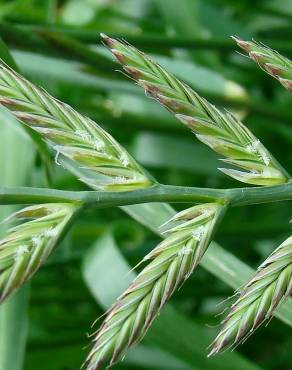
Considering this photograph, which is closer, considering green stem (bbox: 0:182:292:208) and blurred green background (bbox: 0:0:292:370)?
green stem (bbox: 0:182:292:208)

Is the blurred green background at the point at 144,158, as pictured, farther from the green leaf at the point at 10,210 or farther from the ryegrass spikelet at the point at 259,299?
the ryegrass spikelet at the point at 259,299

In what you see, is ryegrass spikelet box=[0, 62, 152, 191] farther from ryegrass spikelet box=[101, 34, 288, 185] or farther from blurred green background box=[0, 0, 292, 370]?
blurred green background box=[0, 0, 292, 370]

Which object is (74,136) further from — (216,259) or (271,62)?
(216,259)

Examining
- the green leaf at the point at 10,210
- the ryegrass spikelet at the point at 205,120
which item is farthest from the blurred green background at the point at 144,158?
the ryegrass spikelet at the point at 205,120

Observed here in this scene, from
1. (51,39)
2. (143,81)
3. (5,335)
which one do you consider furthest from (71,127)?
(51,39)

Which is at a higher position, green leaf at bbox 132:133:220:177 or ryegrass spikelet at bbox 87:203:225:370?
ryegrass spikelet at bbox 87:203:225:370

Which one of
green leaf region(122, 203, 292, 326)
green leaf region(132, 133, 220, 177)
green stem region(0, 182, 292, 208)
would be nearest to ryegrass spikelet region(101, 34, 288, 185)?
green stem region(0, 182, 292, 208)
